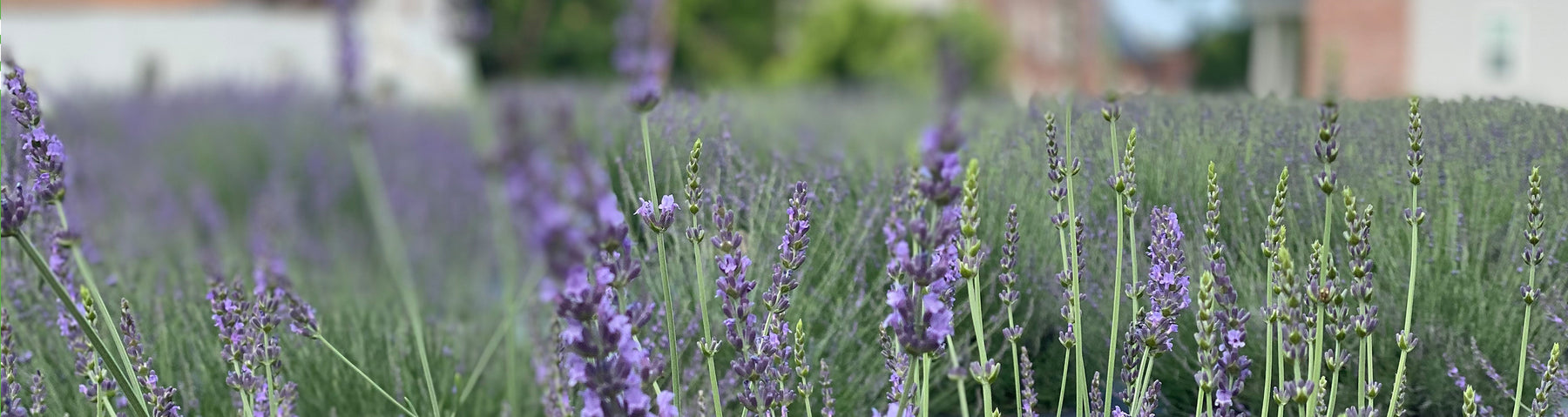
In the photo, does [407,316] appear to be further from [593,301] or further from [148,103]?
[148,103]

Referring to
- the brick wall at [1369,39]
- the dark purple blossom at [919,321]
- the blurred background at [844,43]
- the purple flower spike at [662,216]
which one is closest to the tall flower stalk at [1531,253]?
the dark purple blossom at [919,321]

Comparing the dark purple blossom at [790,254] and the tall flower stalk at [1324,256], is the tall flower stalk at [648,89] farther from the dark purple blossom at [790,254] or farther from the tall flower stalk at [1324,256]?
the tall flower stalk at [1324,256]

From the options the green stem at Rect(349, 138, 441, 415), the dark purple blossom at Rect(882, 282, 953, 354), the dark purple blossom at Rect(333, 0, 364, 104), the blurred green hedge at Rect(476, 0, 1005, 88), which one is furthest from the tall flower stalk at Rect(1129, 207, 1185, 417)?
the blurred green hedge at Rect(476, 0, 1005, 88)

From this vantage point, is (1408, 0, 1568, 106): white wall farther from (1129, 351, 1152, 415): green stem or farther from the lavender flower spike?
the lavender flower spike

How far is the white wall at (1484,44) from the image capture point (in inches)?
436

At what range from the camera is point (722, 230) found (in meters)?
1.22

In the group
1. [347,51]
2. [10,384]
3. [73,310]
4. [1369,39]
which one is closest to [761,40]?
[1369,39]

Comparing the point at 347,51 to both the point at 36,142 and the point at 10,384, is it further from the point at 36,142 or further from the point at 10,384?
the point at 36,142

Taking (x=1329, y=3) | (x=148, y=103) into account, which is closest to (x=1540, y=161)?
(x=148, y=103)

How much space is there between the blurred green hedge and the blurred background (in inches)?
1.5

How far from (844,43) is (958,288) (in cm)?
1613

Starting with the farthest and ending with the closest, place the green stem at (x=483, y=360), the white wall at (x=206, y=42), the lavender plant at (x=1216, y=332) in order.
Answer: the white wall at (x=206, y=42) < the green stem at (x=483, y=360) < the lavender plant at (x=1216, y=332)

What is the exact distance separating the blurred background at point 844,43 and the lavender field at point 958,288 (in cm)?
298

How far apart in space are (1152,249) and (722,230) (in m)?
0.51
